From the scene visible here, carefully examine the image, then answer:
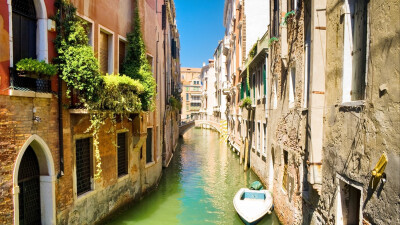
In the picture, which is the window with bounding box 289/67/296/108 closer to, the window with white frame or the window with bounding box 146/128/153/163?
the window with white frame

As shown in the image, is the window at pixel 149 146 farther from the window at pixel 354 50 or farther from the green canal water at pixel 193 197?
the window at pixel 354 50

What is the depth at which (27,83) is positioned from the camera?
556cm

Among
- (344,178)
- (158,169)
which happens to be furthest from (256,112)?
(344,178)

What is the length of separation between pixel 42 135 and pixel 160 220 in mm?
4892

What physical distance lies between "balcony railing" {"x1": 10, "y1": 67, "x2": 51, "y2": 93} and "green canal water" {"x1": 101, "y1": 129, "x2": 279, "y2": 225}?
4556 mm

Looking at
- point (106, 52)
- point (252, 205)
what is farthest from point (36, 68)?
point (252, 205)

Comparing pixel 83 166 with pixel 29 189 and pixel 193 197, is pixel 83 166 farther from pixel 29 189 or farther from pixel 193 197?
pixel 193 197

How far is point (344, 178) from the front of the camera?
4766mm

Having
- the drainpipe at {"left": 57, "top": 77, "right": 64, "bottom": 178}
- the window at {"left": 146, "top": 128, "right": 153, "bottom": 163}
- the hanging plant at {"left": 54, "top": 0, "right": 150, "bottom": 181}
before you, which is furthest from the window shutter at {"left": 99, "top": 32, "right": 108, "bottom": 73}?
the window at {"left": 146, "top": 128, "right": 153, "bottom": 163}

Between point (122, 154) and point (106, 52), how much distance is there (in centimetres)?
328

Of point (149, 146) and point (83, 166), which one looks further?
point (149, 146)

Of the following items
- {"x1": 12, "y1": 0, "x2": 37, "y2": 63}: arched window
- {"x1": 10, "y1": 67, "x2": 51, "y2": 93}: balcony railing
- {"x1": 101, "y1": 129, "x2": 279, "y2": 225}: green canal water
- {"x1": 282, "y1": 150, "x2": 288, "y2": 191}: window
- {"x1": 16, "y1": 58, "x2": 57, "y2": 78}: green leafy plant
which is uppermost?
{"x1": 12, "y1": 0, "x2": 37, "y2": 63}: arched window

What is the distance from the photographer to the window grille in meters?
7.35

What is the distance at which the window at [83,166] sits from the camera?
7.35 metres
